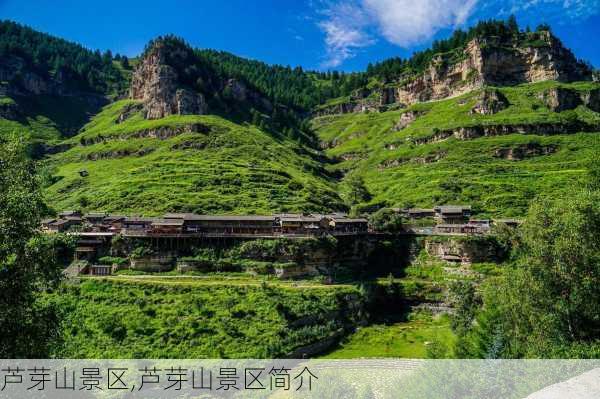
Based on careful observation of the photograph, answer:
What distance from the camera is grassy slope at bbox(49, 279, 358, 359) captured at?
181 feet

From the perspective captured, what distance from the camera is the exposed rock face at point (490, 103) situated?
150m

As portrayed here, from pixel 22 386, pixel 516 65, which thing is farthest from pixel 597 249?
pixel 516 65

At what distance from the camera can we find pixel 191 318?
60.0 m

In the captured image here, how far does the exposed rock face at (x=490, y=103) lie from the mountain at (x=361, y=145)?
0.46 m

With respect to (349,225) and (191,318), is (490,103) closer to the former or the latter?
(349,225)

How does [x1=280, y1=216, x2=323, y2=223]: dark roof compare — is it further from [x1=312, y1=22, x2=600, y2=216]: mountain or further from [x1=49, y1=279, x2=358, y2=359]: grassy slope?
[x1=312, y1=22, x2=600, y2=216]: mountain

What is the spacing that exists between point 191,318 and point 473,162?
95920 mm

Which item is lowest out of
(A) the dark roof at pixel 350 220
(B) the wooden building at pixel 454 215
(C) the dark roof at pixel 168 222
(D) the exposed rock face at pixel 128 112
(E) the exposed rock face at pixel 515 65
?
(C) the dark roof at pixel 168 222

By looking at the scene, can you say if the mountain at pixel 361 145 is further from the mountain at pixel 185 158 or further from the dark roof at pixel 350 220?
the dark roof at pixel 350 220

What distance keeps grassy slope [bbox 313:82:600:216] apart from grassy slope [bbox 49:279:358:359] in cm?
5001

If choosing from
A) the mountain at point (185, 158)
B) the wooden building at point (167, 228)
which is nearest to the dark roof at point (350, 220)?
the mountain at point (185, 158)

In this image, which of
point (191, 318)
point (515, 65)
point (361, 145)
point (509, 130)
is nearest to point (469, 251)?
point (191, 318)

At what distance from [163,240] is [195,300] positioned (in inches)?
727

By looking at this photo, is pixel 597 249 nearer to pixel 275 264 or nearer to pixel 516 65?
pixel 275 264
